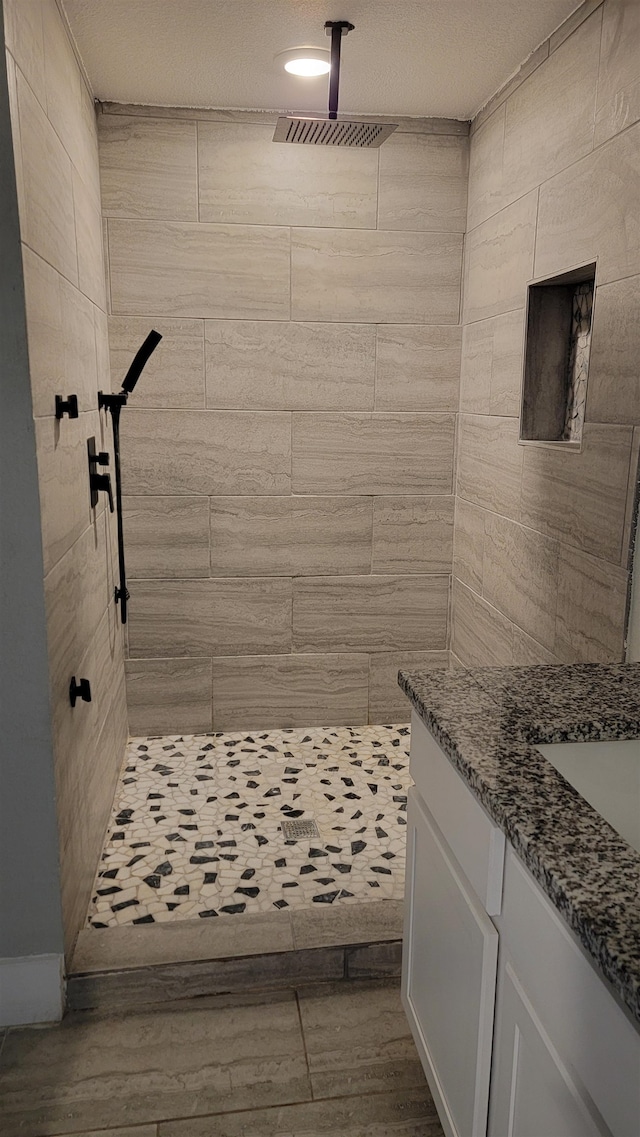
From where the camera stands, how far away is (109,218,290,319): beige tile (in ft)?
9.73

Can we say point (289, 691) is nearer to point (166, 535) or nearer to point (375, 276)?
point (166, 535)

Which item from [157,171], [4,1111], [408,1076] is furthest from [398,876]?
[157,171]

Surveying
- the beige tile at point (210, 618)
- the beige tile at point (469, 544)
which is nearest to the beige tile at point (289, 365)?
the beige tile at point (469, 544)

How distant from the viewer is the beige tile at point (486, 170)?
277 centimetres

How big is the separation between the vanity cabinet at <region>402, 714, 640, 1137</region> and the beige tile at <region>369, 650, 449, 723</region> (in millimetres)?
1783

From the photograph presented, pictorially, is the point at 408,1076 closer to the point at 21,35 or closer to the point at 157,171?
the point at 21,35

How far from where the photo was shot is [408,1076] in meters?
1.74

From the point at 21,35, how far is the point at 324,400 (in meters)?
1.67

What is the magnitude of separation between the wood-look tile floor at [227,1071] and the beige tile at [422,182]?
2.65 meters

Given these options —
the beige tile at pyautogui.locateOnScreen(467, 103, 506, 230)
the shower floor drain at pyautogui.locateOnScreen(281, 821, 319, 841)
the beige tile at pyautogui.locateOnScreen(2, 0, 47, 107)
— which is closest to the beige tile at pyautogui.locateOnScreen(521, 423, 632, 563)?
the beige tile at pyautogui.locateOnScreen(467, 103, 506, 230)

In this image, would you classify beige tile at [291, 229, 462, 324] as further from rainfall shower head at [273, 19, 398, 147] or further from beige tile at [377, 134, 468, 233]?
rainfall shower head at [273, 19, 398, 147]

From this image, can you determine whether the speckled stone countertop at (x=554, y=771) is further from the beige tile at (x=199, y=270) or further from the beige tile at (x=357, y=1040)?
the beige tile at (x=199, y=270)

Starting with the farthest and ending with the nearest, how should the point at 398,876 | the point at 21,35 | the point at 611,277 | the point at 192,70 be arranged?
the point at 192,70
the point at 398,876
the point at 611,277
the point at 21,35

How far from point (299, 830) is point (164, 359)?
178 cm
